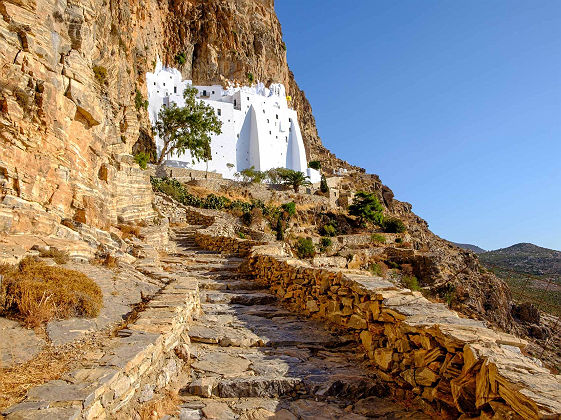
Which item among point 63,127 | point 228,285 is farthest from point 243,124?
point 228,285

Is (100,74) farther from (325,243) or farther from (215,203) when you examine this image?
(325,243)

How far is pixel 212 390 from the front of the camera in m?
3.61

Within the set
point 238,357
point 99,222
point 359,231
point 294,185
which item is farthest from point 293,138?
point 238,357

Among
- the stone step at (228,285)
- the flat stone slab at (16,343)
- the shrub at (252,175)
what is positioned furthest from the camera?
the shrub at (252,175)

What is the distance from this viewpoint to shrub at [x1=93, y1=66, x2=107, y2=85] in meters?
13.7

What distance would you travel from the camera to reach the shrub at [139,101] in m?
36.6

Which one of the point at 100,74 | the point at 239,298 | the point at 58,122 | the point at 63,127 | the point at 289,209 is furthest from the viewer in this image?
the point at 289,209

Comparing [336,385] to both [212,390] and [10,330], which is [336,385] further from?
[10,330]

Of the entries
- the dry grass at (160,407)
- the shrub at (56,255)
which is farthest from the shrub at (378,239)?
→ the dry grass at (160,407)

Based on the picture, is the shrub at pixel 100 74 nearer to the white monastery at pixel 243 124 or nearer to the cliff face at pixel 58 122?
the cliff face at pixel 58 122

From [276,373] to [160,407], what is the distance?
1.37 metres

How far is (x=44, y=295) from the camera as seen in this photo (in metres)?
3.81

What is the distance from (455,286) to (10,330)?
2646 centimetres

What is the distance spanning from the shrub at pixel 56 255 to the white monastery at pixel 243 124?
36974mm
